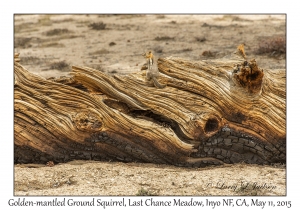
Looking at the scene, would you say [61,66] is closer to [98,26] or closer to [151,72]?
[98,26]

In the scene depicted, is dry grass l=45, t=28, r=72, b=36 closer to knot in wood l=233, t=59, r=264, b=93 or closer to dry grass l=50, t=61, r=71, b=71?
dry grass l=50, t=61, r=71, b=71

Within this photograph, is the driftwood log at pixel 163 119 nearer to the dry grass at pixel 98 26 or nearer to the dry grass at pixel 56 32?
the dry grass at pixel 56 32

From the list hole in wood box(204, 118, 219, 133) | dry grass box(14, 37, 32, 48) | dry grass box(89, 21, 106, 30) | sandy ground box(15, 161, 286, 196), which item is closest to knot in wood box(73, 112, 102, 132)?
sandy ground box(15, 161, 286, 196)

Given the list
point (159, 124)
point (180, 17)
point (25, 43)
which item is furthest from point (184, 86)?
point (180, 17)

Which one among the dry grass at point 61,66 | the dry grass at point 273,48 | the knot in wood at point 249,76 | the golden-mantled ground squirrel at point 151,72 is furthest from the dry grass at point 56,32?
the knot in wood at point 249,76

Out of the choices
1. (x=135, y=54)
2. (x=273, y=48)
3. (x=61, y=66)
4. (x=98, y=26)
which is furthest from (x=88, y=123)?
(x=98, y=26)
